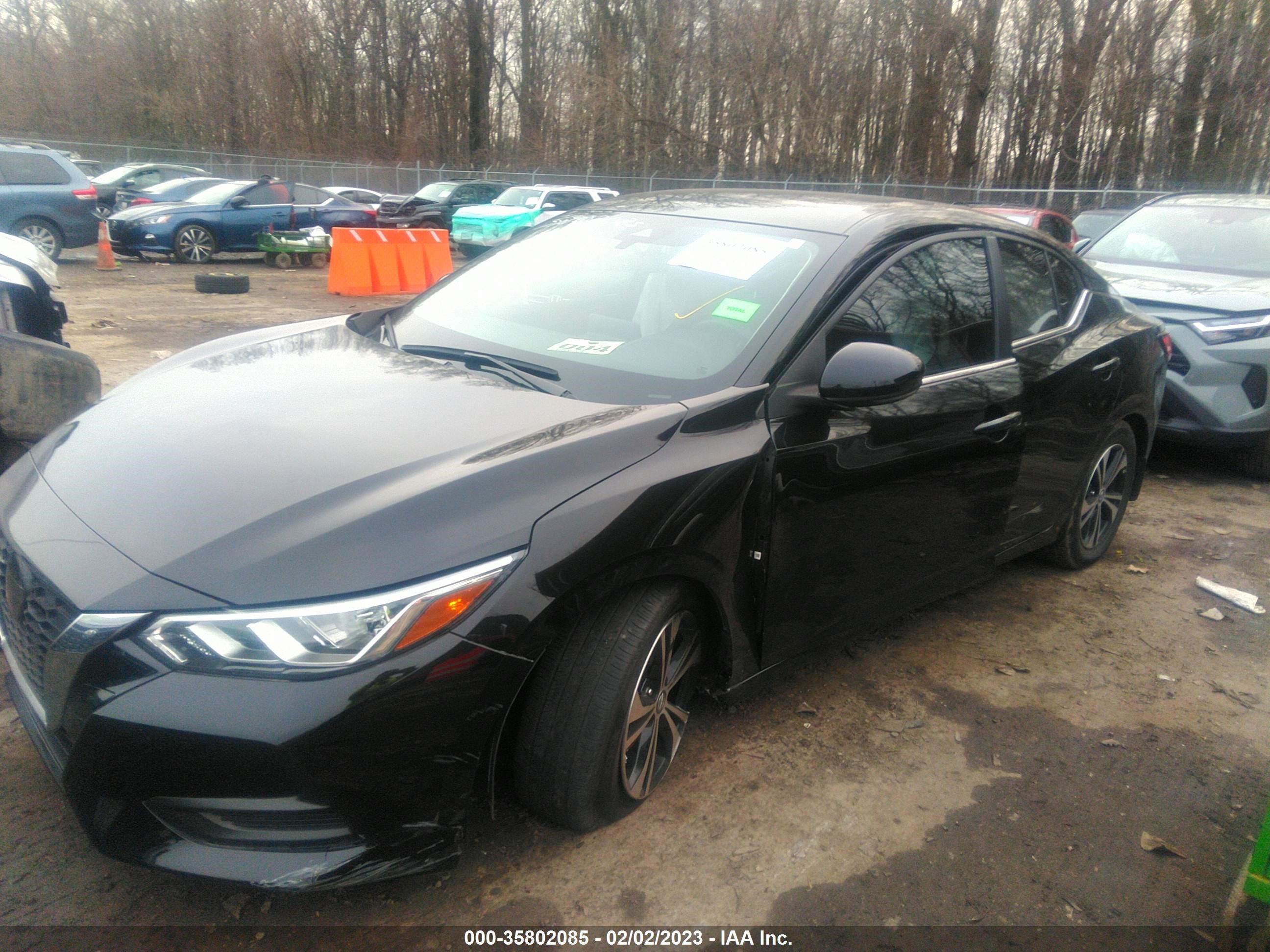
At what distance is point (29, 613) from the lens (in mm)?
2160

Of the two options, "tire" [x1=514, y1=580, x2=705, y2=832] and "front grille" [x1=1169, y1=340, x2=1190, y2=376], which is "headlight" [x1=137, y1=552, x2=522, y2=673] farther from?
"front grille" [x1=1169, y1=340, x2=1190, y2=376]

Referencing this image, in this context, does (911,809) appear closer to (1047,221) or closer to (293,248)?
(1047,221)

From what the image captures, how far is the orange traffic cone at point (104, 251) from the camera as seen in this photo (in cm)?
1498

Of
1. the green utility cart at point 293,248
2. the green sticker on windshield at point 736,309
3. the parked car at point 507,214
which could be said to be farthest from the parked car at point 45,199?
the green sticker on windshield at point 736,309

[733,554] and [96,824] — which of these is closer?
[96,824]

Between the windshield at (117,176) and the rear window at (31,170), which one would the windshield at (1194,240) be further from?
the windshield at (117,176)

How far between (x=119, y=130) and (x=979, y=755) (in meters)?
46.6

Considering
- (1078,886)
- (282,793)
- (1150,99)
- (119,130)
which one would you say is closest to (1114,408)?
(1078,886)

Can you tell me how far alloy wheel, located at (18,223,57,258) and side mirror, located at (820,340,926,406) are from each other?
49.6 ft

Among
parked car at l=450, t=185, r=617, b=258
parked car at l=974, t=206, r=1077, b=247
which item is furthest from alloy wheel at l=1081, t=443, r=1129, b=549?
parked car at l=450, t=185, r=617, b=258

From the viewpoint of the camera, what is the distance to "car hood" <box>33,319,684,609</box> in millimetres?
2014

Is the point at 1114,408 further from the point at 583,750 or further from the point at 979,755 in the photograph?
the point at 583,750

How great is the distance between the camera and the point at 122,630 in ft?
6.33

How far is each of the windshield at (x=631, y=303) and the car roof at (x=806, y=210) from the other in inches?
2.9
